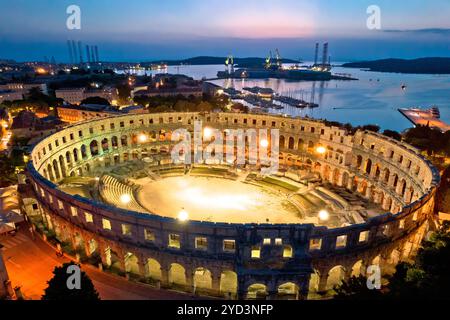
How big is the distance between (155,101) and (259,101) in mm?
76082

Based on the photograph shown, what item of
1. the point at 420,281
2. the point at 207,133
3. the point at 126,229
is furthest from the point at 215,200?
the point at 420,281

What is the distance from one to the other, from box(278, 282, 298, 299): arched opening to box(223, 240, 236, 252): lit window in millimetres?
5708

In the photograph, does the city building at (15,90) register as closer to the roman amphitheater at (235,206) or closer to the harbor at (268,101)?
the roman amphitheater at (235,206)

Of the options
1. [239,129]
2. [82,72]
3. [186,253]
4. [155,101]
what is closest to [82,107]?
[155,101]

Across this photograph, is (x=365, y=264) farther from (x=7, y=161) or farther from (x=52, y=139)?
(x=7, y=161)

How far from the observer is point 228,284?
30.1 m

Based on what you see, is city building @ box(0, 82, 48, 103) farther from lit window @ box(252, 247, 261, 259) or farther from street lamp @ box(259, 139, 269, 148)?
lit window @ box(252, 247, 261, 259)

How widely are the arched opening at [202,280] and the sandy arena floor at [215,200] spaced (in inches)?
446

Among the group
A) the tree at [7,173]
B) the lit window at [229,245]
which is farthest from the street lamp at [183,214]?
the tree at [7,173]

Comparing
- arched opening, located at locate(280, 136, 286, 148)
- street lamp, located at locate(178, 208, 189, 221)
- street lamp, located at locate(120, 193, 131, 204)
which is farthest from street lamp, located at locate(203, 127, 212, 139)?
street lamp, located at locate(178, 208, 189, 221)

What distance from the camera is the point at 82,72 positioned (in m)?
188

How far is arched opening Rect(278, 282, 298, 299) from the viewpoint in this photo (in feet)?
91.7

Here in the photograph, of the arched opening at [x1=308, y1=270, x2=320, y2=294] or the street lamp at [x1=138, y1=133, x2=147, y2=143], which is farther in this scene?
the street lamp at [x1=138, y1=133, x2=147, y2=143]

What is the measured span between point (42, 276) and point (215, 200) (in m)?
25.1
